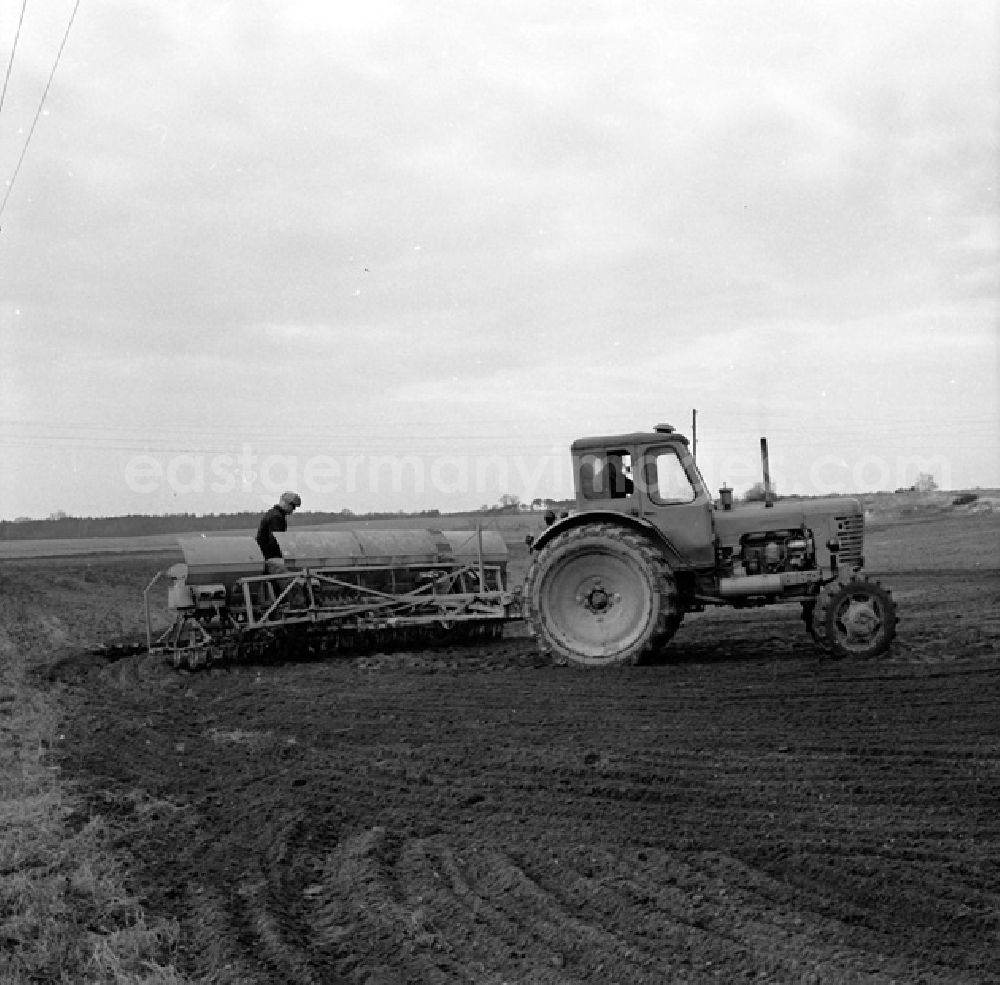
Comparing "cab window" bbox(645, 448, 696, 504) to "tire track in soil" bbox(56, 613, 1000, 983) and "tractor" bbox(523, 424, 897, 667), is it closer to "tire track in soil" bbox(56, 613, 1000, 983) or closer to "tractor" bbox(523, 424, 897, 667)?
"tractor" bbox(523, 424, 897, 667)

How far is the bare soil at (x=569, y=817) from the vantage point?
424 centimetres

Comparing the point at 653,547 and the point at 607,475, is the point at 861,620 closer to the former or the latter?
→ the point at 653,547

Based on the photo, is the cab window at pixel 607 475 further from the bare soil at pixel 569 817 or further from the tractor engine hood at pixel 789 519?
the bare soil at pixel 569 817

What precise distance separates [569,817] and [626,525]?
215 inches

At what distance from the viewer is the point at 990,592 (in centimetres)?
1680

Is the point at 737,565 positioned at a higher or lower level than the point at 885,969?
higher

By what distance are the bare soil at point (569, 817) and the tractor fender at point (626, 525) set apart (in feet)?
3.77

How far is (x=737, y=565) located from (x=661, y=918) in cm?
706

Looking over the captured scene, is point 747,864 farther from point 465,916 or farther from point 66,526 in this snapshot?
point 66,526

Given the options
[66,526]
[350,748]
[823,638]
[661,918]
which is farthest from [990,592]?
[66,526]

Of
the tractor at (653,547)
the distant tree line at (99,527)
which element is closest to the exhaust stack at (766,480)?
the tractor at (653,547)

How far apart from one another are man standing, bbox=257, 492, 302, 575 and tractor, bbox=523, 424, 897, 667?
355cm

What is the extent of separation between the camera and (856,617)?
10484mm

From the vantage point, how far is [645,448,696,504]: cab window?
11.2 meters
